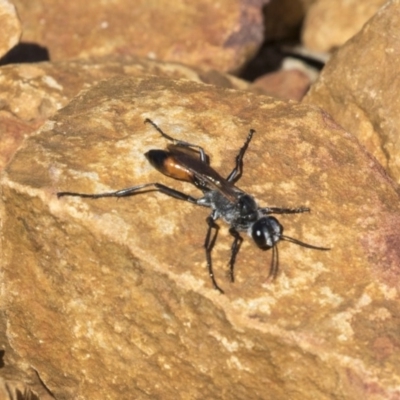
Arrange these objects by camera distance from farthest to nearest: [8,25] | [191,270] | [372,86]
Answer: [8,25] → [372,86] → [191,270]

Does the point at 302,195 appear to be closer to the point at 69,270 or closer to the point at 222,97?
the point at 222,97

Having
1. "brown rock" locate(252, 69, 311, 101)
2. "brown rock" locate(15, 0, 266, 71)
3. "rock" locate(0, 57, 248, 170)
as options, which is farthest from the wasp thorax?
"brown rock" locate(252, 69, 311, 101)

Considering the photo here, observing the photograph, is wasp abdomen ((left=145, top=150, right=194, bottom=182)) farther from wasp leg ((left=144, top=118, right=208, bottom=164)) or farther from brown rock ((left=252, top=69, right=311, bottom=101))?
brown rock ((left=252, top=69, right=311, bottom=101))

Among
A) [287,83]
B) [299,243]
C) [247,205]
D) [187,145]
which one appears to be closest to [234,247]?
[247,205]

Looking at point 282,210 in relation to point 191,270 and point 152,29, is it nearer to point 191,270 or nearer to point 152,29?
point 191,270

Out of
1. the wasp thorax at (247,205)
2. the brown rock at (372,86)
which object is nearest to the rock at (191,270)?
the wasp thorax at (247,205)
